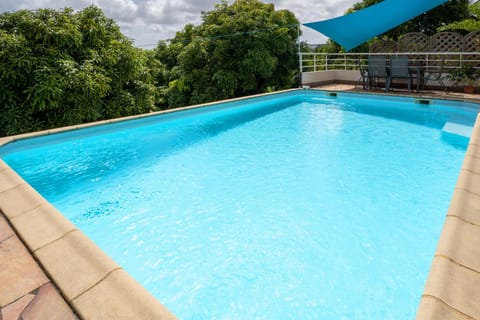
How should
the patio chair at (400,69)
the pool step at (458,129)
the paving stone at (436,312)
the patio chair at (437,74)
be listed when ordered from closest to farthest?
the paving stone at (436,312) → the pool step at (458,129) → the patio chair at (400,69) → the patio chair at (437,74)

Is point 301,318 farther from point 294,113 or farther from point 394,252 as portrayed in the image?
point 294,113

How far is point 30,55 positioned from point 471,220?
8204 millimetres

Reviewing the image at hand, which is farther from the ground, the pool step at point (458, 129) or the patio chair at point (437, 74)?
the patio chair at point (437, 74)

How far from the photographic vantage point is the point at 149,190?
4.49 m

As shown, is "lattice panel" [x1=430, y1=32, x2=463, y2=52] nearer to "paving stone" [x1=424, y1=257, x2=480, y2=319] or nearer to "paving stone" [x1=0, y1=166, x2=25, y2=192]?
"paving stone" [x1=424, y1=257, x2=480, y2=319]

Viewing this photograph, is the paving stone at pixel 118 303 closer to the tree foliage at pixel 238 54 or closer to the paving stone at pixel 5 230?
the paving stone at pixel 5 230

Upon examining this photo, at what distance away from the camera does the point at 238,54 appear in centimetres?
1301

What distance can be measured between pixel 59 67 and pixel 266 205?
6.04 m

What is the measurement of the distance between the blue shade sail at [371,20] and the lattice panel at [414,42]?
924 millimetres

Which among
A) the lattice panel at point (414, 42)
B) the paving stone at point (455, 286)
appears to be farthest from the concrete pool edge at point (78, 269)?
the lattice panel at point (414, 42)

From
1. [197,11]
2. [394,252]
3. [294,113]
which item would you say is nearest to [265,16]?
[197,11]

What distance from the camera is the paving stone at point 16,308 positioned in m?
1.58

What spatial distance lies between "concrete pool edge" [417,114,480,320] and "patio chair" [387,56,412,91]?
23.9ft

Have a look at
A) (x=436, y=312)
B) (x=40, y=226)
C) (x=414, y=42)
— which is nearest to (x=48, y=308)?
(x=40, y=226)
